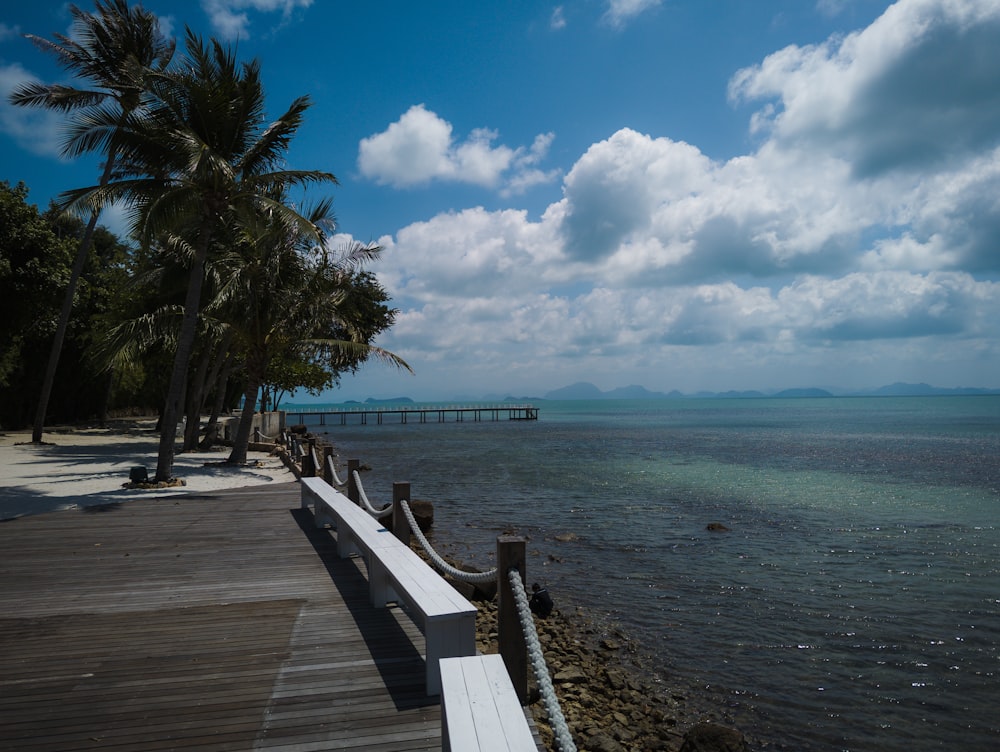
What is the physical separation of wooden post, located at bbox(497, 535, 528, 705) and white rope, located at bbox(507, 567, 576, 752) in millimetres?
65

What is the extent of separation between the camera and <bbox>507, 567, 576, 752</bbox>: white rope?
277 cm

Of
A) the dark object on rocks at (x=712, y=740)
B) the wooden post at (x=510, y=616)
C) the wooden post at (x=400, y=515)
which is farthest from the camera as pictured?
the wooden post at (x=400, y=515)

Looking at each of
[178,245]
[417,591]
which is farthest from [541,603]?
[178,245]

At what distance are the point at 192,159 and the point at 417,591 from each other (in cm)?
1214

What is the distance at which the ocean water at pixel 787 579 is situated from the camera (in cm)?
677

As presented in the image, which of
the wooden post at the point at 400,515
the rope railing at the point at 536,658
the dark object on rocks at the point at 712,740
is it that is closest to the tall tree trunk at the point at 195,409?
the wooden post at the point at 400,515

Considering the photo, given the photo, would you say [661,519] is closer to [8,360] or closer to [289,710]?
[289,710]

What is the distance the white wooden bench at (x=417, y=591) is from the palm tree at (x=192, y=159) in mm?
9166

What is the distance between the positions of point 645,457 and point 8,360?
32902mm

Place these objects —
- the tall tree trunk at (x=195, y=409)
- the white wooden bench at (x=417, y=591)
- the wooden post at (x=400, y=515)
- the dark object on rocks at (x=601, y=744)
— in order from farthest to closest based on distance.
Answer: the tall tree trunk at (x=195, y=409) < the wooden post at (x=400, y=515) < the dark object on rocks at (x=601, y=744) < the white wooden bench at (x=417, y=591)

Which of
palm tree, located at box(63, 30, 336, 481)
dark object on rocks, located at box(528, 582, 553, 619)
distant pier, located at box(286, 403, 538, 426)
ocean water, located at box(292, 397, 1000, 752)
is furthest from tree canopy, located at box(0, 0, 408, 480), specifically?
distant pier, located at box(286, 403, 538, 426)

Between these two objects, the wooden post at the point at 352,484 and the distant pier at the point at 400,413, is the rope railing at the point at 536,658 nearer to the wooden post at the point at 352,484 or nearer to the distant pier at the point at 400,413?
the wooden post at the point at 352,484

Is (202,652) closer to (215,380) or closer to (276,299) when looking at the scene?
(276,299)

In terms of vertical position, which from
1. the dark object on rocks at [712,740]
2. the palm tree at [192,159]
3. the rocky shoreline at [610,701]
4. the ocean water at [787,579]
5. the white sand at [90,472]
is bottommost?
the ocean water at [787,579]
